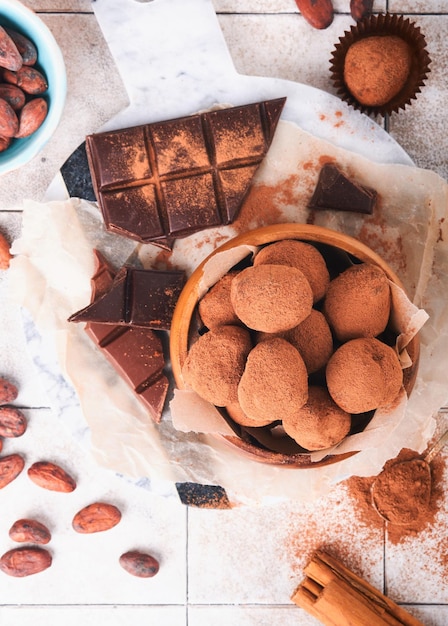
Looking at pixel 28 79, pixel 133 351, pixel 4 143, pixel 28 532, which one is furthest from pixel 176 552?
pixel 28 79

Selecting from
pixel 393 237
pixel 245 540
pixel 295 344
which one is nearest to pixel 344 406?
pixel 295 344

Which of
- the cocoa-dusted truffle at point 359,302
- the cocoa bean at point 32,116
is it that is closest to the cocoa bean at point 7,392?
the cocoa bean at point 32,116

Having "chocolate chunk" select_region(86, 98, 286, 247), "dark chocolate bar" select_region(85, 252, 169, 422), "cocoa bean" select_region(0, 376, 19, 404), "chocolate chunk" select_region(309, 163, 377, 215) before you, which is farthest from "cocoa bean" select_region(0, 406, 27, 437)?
"chocolate chunk" select_region(309, 163, 377, 215)

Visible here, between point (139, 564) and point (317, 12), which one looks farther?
point (139, 564)

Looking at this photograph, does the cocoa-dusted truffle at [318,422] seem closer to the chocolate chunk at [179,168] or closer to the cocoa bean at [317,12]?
the chocolate chunk at [179,168]

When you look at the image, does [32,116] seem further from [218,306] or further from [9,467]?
[9,467]

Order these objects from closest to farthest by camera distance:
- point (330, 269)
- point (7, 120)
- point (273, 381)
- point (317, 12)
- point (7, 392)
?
point (273, 381)
point (330, 269)
point (7, 120)
point (317, 12)
point (7, 392)

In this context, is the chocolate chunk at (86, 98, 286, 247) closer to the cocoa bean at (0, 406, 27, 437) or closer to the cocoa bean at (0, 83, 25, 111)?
the cocoa bean at (0, 83, 25, 111)
